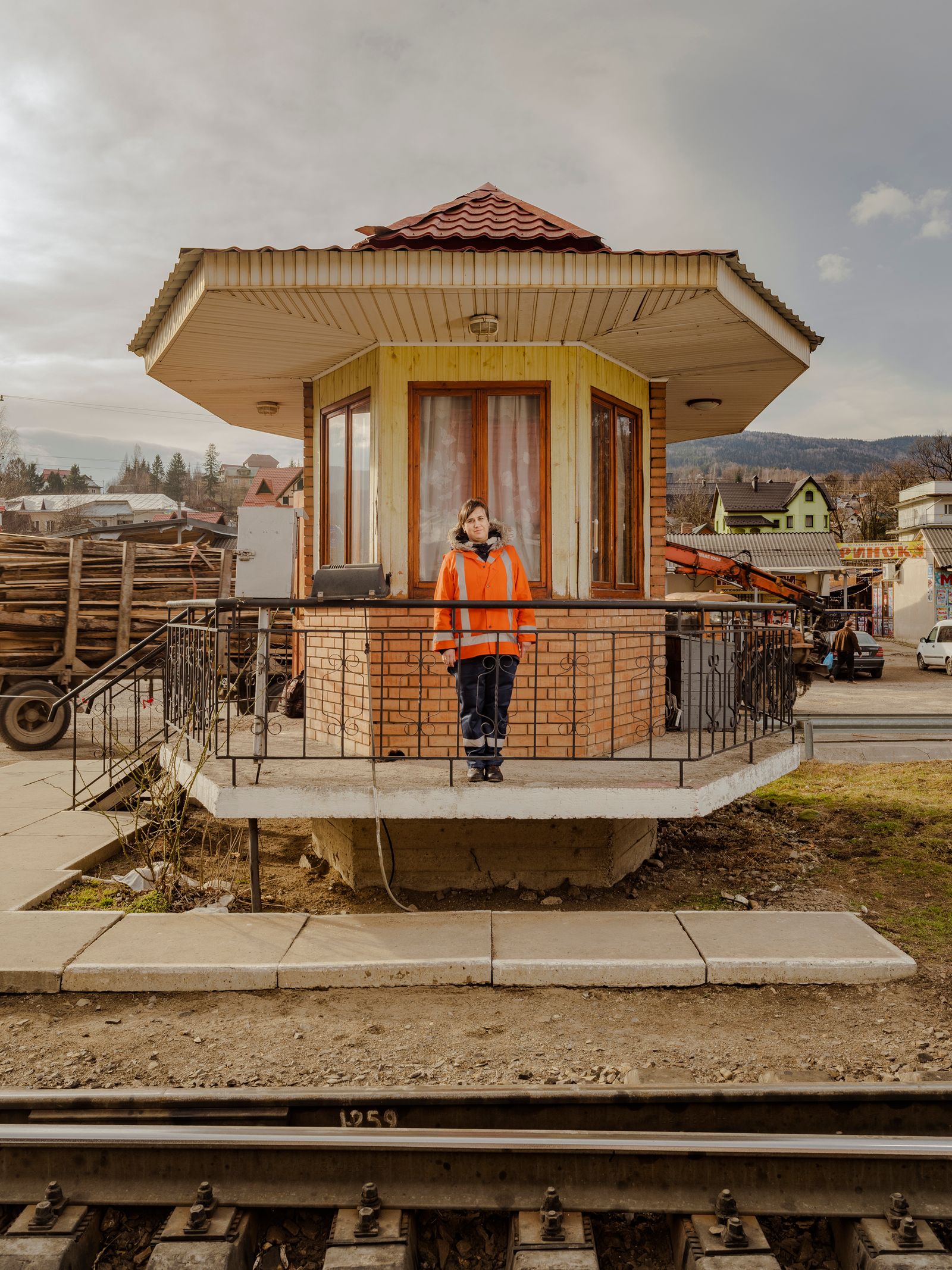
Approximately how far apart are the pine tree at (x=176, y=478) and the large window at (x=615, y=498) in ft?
387

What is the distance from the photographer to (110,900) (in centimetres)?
598

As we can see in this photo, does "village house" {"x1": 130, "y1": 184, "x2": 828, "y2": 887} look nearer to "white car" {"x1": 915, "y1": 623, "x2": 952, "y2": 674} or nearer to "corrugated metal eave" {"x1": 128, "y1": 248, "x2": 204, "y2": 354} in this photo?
"corrugated metal eave" {"x1": 128, "y1": 248, "x2": 204, "y2": 354}

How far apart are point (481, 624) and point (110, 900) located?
3127mm

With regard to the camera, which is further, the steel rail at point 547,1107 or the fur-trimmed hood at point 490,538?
the fur-trimmed hood at point 490,538

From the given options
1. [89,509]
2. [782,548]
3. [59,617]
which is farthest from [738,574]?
[89,509]

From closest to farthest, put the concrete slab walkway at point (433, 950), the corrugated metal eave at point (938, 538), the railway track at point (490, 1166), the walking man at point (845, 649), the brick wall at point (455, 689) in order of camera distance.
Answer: the railway track at point (490, 1166), the concrete slab walkway at point (433, 950), the brick wall at point (455, 689), the walking man at point (845, 649), the corrugated metal eave at point (938, 538)

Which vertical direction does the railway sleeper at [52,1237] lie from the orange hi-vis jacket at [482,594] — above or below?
below

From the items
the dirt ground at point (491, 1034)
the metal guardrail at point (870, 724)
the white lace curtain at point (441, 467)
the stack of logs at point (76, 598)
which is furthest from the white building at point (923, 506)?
the dirt ground at point (491, 1034)

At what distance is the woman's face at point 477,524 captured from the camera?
5.50 meters

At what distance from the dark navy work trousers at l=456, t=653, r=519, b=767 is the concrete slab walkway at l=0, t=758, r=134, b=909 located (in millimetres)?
2675

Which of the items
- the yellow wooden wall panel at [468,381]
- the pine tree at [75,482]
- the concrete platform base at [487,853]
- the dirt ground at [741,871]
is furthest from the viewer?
the pine tree at [75,482]

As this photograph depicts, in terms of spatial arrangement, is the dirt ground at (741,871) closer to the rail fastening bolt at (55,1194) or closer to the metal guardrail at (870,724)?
the metal guardrail at (870,724)

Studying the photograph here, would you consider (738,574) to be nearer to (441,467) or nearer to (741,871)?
(741,871)

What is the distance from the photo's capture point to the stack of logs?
39.5 ft
